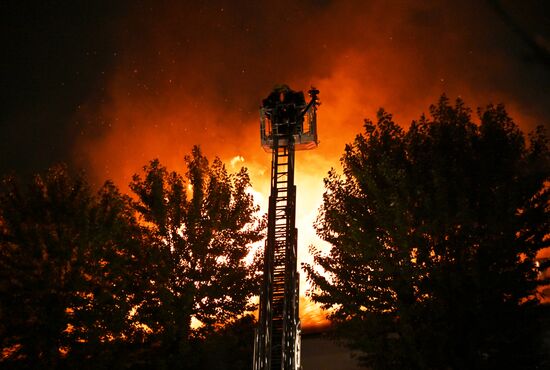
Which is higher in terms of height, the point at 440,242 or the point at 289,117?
the point at 289,117

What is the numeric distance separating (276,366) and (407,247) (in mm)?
4977

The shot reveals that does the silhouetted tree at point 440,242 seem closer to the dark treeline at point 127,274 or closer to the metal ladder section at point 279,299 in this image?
the metal ladder section at point 279,299

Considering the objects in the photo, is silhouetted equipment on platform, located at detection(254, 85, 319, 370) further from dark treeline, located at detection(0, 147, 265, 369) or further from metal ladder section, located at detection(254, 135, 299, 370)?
dark treeline, located at detection(0, 147, 265, 369)

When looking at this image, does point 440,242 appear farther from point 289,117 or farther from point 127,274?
point 127,274

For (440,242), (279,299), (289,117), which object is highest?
(289,117)

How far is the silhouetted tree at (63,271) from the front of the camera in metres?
13.8

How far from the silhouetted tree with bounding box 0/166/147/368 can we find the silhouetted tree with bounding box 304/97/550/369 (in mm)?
7703

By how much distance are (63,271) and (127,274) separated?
2276 millimetres

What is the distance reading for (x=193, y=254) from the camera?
16.3m

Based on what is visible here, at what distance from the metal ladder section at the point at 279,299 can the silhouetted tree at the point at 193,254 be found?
5.61 m

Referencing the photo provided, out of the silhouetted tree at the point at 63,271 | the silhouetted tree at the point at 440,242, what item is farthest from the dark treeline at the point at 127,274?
the silhouetted tree at the point at 440,242

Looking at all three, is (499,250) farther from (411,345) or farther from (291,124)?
(291,124)

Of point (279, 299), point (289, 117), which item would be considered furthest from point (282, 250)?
point (289, 117)

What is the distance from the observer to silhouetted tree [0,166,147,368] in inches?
541
